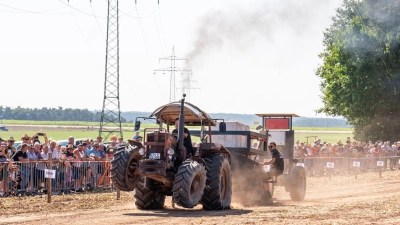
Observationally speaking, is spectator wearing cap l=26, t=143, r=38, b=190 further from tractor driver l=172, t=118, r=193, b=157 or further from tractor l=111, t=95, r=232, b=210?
tractor driver l=172, t=118, r=193, b=157

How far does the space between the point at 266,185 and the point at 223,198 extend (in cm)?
307

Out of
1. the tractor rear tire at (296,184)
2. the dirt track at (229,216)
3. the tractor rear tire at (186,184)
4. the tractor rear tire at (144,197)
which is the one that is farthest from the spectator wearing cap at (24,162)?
the tractor rear tire at (296,184)

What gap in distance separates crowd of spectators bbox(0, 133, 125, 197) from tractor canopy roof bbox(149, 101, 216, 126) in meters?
3.38

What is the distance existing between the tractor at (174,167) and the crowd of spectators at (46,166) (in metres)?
3.18

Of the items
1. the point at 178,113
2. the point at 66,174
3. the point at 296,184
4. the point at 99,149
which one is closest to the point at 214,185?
the point at 178,113

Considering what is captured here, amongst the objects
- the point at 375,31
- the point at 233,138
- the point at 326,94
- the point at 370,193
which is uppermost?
the point at 375,31

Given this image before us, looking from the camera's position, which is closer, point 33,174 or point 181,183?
point 181,183

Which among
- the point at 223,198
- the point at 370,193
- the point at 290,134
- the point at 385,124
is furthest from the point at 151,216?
the point at 385,124

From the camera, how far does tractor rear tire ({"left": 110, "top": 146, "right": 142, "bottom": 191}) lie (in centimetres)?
1502

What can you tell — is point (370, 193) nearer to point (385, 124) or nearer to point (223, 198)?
point (223, 198)

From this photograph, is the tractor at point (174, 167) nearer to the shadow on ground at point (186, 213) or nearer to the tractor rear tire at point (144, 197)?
the tractor rear tire at point (144, 197)

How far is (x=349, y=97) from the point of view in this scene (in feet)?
157

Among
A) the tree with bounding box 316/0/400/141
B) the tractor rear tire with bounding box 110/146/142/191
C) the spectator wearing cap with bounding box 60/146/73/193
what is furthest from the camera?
the tree with bounding box 316/0/400/141

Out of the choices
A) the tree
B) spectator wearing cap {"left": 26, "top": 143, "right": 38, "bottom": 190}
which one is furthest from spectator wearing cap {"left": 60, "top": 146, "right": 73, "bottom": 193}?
the tree
